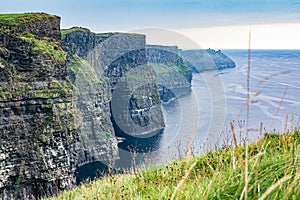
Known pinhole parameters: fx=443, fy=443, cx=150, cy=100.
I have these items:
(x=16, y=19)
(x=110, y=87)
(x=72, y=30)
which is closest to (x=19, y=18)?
(x=16, y=19)

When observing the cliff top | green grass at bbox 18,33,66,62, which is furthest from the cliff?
green grass at bbox 18,33,66,62

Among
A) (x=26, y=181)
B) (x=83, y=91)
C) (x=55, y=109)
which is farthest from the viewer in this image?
(x=83, y=91)

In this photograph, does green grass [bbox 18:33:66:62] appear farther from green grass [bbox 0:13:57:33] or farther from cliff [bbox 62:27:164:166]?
cliff [bbox 62:27:164:166]

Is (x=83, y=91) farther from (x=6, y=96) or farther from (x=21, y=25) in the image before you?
(x=6, y=96)

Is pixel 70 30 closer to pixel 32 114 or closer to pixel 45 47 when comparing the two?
pixel 45 47

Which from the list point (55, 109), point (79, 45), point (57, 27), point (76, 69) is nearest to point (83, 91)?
point (76, 69)

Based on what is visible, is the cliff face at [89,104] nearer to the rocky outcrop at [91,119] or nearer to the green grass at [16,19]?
the rocky outcrop at [91,119]

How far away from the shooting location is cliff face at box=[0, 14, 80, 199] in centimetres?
4878

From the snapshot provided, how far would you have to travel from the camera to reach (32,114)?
5222cm

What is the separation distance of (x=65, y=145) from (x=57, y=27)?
17557 mm

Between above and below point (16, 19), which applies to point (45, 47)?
below

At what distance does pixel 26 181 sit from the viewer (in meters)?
49.8

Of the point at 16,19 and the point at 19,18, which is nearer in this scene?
the point at 16,19

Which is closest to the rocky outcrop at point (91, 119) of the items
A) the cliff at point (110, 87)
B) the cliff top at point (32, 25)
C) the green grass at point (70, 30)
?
the cliff at point (110, 87)
